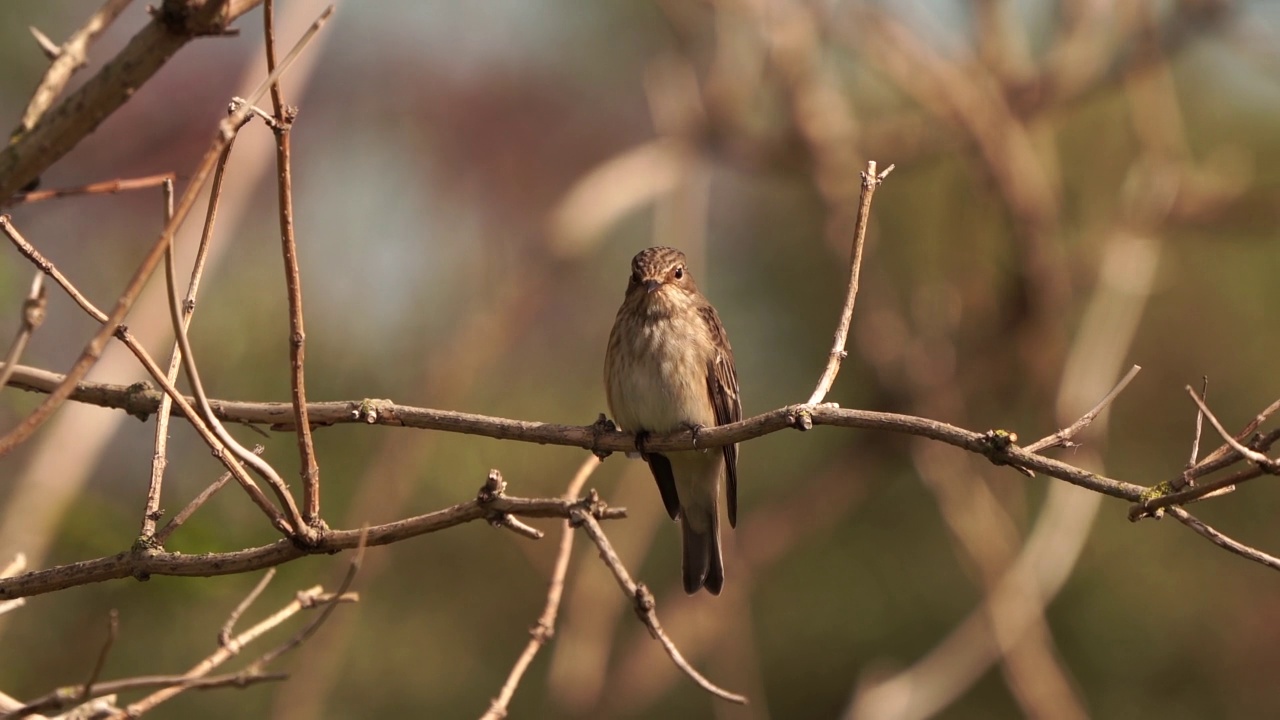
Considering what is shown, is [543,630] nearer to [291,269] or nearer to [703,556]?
[291,269]

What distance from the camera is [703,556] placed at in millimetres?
5551

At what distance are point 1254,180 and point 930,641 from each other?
14.5ft

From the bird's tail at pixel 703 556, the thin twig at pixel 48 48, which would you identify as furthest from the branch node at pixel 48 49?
the bird's tail at pixel 703 556

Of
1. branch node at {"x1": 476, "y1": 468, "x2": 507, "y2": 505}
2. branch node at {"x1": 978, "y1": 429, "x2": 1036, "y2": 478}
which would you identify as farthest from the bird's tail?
branch node at {"x1": 978, "y1": 429, "x2": 1036, "y2": 478}

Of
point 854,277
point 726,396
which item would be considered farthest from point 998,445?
point 726,396

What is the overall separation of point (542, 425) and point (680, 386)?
7.12 feet

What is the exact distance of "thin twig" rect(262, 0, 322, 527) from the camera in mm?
1957

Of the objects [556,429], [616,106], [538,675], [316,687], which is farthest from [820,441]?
[556,429]

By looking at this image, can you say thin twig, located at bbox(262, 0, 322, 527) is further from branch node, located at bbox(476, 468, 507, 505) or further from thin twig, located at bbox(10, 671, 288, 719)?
thin twig, located at bbox(10, 671, 288, 719)

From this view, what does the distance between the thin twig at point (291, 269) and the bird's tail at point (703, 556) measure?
3.01 m

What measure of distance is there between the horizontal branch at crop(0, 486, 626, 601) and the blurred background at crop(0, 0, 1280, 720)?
5.67 ft

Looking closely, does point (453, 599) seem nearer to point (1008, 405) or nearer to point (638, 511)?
point (638, 511)

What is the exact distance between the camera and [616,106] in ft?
43.3

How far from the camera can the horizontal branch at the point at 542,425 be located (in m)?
2.13
